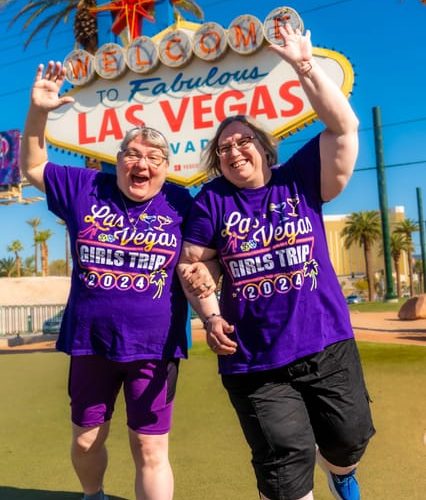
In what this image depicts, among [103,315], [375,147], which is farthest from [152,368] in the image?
[375,147]

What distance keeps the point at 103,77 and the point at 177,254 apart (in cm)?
715

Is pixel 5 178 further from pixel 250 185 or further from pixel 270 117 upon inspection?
pixel 250 185

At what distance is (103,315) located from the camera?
226cm

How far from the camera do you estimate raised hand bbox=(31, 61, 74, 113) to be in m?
2.40

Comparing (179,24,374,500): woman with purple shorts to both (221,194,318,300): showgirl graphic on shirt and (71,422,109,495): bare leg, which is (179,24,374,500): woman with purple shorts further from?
(71,422,109,495): bare leg

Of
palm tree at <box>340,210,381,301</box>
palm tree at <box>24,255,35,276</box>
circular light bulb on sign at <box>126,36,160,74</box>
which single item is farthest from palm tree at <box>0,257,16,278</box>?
circular light bulb on sign at <box>126,36,160,74</box>

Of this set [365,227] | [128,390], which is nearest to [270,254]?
[128,390]

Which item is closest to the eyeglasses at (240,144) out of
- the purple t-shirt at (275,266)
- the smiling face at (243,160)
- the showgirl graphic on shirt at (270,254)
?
the smiling face at (243,160)

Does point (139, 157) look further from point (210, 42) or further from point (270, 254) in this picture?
point (210, 42)

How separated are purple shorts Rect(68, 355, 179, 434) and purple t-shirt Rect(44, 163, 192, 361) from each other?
77mm

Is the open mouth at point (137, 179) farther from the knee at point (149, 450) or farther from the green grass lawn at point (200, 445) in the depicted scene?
the green grass lawn at point (200, 445)

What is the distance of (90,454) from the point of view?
2.45 meters

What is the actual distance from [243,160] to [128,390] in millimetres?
1061

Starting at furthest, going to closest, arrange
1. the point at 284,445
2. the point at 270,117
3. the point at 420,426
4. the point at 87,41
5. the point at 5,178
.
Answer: the point at 5,178, the point at 87,41, the point at 270,117, the point at 420,426, the point at 284,445
